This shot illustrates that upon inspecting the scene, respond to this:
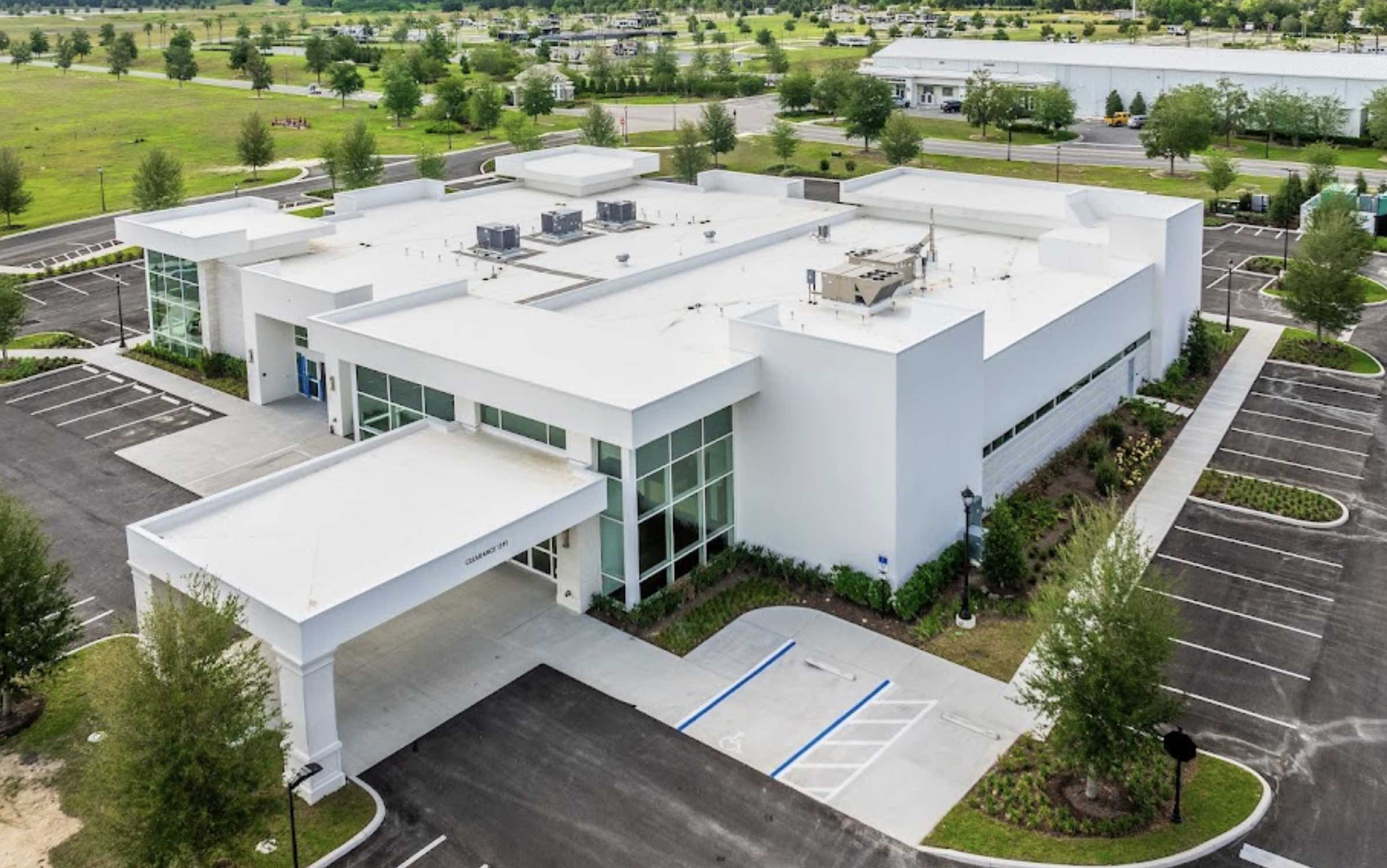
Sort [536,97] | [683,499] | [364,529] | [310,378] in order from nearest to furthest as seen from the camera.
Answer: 1. [364,529]
2. [683,499]
3. [310,378]
4. [536,97]

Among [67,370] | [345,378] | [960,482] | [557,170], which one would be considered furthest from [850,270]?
[67,370]

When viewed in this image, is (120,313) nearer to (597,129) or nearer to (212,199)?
(212,199)

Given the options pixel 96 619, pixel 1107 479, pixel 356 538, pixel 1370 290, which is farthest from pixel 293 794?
pixel 1370 290

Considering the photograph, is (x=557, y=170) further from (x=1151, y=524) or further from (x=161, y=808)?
(x=161, y=808)

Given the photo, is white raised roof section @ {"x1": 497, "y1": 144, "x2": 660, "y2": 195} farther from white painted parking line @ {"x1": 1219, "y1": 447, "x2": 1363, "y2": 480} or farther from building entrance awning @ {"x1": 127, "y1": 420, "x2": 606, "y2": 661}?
white painted parking line @ {"x1": 1219, "y1": 447, "x2": 1363, "y2": 480}

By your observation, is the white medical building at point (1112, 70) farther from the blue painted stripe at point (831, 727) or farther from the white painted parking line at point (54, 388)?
the blue painted stripe at point (831, 727)

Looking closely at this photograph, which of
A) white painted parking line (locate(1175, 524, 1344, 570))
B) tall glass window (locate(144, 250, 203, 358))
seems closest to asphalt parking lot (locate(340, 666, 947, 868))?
white painted parking line (locate(1175, 524, 1344, 570))
